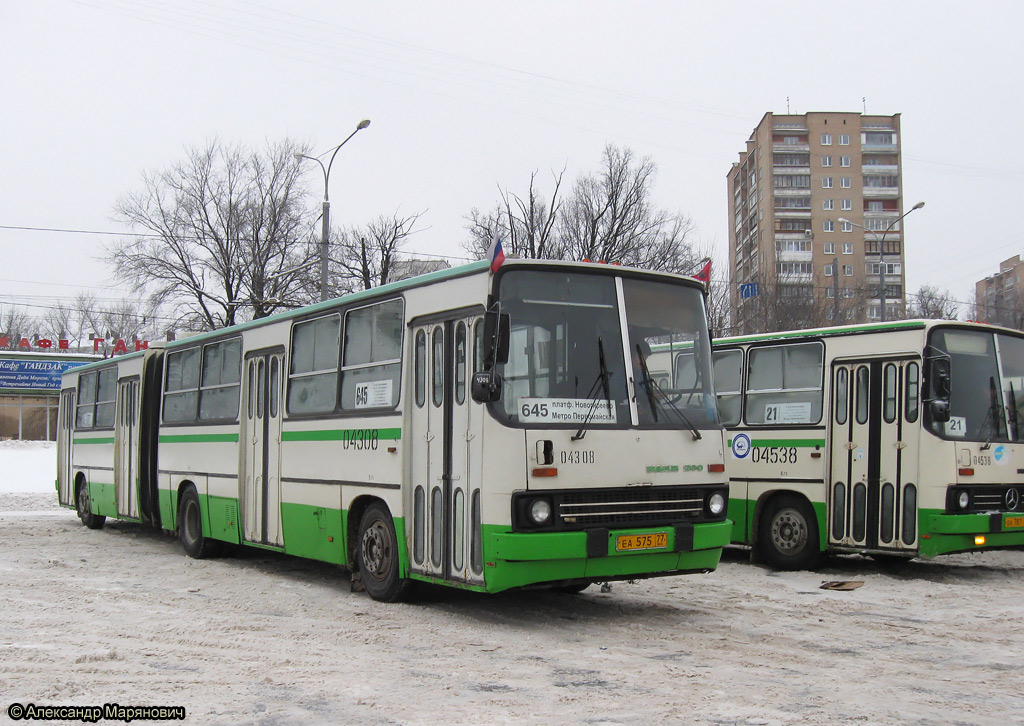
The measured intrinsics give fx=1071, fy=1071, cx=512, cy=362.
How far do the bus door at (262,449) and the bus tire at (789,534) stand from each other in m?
5.97

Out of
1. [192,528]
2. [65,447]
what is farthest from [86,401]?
[192,528]

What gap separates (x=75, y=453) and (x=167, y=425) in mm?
5702

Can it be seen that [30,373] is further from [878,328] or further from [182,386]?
[878,328]

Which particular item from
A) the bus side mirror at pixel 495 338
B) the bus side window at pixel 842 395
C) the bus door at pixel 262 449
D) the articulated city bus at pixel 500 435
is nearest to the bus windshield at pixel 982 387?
the bus side window at pixel 842 395

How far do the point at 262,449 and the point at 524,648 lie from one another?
5632 mm

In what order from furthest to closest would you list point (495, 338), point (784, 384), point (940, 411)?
point (784, 384) → point (940, 411) → point (495, 338)

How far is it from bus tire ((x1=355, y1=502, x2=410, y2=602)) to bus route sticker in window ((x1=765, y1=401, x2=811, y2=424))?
5662 mm

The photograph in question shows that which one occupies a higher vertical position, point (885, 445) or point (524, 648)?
point (885, 445)

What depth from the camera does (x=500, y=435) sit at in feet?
27.7

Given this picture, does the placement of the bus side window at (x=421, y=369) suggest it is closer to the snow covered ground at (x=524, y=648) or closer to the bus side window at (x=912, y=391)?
the snow covered ground at (x=524, y=648)

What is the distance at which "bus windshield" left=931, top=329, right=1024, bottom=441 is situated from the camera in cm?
1190

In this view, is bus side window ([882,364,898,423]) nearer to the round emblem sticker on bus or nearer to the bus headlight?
the round emblem sticker on bus

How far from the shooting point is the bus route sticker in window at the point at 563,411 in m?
8.49

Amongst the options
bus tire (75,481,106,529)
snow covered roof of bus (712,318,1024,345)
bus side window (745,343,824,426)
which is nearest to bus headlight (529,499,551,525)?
snow covered roof of bus (712,318,1024,345)
